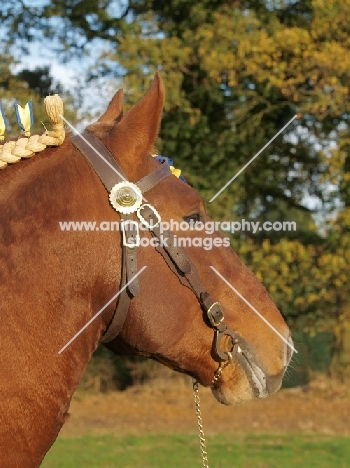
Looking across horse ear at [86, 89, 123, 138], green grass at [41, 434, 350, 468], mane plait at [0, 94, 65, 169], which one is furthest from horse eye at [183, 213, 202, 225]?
green grass at [41, 434, 350, 468]

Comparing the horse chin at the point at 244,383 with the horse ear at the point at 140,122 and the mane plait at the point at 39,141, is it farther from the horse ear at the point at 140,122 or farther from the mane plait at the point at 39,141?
the mane plait at the point at 39,141

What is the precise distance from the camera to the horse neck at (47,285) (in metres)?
2.24

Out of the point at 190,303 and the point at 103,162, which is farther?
the point at 190,303

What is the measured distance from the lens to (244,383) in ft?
8.62

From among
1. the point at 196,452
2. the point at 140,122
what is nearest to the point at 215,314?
the point at 140,122

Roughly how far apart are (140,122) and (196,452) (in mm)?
8017

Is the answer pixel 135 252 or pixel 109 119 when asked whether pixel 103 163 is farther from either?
pixel 109 119

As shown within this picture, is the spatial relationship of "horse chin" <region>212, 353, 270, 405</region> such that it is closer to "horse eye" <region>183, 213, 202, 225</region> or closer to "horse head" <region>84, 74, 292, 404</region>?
"horse head" <region>84, 74, 292, 404</region>

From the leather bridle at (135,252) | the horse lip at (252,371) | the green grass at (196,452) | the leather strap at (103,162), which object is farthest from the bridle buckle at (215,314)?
the green grass at (196,452)

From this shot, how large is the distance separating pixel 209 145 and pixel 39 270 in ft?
42.8

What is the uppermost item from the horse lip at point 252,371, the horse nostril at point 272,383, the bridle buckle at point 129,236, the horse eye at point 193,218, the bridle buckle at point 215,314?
the bridle buckle at point 129,236

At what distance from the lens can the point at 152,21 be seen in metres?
15.0

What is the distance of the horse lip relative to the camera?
103 inches

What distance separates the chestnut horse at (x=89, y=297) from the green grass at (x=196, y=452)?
637 cm
